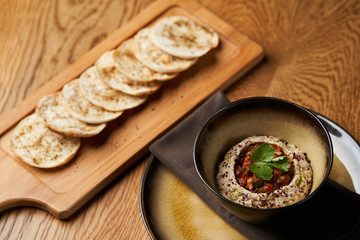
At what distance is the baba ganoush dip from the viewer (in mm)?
2078

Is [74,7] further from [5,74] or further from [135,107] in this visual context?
[135,107]

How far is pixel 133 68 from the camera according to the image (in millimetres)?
3068

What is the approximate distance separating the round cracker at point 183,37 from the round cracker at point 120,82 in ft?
0.99

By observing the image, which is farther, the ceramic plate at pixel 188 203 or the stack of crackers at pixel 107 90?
the stack of crackers at pixel 107 90

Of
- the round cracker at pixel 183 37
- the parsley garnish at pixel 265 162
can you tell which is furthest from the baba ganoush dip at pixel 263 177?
the round cracker at pixel 183 37

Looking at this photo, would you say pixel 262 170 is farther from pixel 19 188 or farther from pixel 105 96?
pixel 19 188

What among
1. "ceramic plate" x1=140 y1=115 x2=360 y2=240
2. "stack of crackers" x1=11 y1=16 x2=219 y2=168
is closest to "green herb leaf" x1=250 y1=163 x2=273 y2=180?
"ceramic plate" x1=140 y1=115 x2=360 y2=240

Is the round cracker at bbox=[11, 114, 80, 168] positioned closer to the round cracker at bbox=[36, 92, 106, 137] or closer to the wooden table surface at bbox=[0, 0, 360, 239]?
the round cracker at bbox=[36, 92, 106, 137]

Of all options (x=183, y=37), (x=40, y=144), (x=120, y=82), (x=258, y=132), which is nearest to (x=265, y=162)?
(x=258, y=132)

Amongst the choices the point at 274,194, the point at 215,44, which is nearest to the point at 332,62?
the point at 215,44

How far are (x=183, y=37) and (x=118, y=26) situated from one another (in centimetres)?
66

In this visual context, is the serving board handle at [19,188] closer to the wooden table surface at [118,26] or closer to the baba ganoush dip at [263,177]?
the wooden table surface at [118,26]

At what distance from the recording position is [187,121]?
262 centimetres

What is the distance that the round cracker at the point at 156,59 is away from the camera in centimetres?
303
